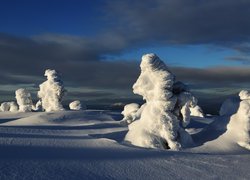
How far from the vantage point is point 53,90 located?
1809 inches

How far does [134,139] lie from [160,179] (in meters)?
7.55

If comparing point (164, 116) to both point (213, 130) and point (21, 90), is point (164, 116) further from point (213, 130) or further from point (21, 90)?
point (21, 90)

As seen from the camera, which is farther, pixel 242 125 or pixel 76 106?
pixel 76 106

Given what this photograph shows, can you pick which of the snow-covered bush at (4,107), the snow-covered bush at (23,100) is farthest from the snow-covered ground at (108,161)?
the snow-covered bush at (4,107)

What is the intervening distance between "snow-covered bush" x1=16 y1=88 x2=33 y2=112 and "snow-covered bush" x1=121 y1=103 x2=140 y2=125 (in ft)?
74.1

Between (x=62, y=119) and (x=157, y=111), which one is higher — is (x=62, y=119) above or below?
below

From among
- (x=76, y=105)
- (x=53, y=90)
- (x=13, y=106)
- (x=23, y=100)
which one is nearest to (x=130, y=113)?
(x=53, y=90)

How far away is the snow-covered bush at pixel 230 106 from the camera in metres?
18.9

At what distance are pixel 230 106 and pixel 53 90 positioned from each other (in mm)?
29677

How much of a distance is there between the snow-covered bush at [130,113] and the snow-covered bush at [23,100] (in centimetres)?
2259

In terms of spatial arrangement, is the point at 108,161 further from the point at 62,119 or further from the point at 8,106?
the point at 8,106

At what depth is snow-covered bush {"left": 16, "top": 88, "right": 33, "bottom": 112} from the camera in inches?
2093

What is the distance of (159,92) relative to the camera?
1873 centimetres

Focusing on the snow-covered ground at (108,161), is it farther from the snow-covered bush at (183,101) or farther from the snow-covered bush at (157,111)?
the snow-covered bush at (183,101)
